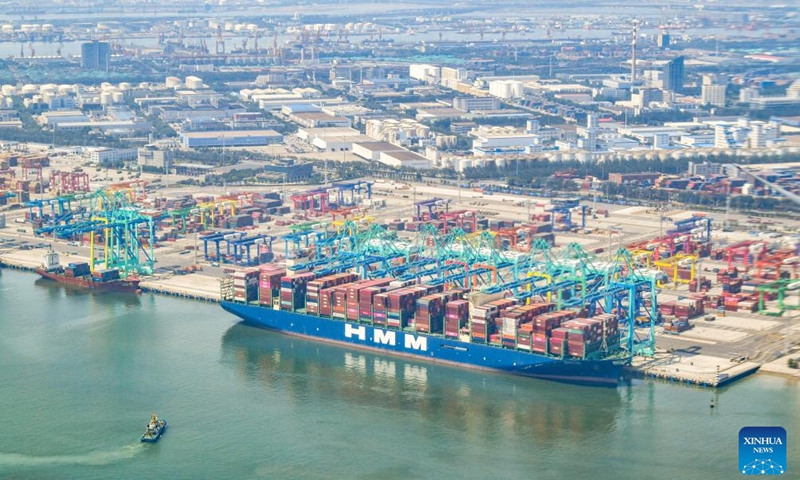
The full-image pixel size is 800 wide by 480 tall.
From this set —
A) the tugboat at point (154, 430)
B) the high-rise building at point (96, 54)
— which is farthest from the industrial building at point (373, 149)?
the high-rise building at point (96, 54)

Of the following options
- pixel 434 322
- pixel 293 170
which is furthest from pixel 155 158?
Result: pixel 434 322

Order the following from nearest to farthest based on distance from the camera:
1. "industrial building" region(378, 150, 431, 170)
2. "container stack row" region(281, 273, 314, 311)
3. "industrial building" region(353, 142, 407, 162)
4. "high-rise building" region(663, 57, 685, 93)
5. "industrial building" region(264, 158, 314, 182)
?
1. "container stack row" region(281, 273, 314, 311)
2. "industrial building" region(264, 158, 314, 182)
3. "industrial building" region(378, 150, 431, 170)
4. "industrial building" region(353, 142, 407, 162)
5. "high-rise building" region(663, 57, 685, 93)

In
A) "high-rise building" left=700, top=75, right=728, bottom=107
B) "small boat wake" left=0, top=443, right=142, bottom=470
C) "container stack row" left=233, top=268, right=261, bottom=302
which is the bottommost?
"small boat wake" left=0, top=443, right=142, bottom=470

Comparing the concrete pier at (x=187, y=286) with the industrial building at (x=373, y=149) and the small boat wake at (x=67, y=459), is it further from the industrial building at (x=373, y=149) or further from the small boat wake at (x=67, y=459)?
the industrial building at (x=373, y=149)

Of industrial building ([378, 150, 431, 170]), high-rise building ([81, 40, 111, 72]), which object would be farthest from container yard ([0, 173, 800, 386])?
high-rise building ([81, 40, 111, 72])

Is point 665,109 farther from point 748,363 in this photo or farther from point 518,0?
point 518,0

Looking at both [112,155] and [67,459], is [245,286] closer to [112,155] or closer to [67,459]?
[67,459]

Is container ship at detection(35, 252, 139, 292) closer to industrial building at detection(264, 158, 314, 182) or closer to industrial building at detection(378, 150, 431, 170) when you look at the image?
industrial building at detection(264, 158, 314, 182)
